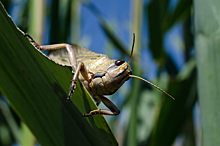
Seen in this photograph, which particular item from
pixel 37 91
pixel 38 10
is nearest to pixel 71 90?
pixel 37 91

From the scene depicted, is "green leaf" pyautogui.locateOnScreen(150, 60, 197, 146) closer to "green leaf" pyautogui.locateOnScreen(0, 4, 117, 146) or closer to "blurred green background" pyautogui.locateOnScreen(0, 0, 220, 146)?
"blurred green background" pyautogui.locateOnScreen(0, 0, 220, 146)

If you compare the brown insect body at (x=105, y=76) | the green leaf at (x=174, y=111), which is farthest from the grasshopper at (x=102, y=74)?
the green leaf at (x=174, y=111)

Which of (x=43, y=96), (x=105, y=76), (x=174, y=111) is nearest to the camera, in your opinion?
(x=43, y=96)

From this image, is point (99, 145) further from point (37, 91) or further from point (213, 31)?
point (213, 31)

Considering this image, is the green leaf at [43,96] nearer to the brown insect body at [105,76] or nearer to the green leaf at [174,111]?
the brown insect body at [105,76]

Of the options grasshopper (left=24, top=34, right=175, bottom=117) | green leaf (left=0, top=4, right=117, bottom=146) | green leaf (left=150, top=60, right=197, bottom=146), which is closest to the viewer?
green leaf (left=0, top=4, right=117, bottom=146)

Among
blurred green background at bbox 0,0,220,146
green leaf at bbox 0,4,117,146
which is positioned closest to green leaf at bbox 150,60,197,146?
blurred green background at bbox 0,0,220,146

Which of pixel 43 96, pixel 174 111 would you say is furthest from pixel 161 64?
pixel 43 96

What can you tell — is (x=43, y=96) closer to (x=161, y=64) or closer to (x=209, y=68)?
(x=209, y=68)
